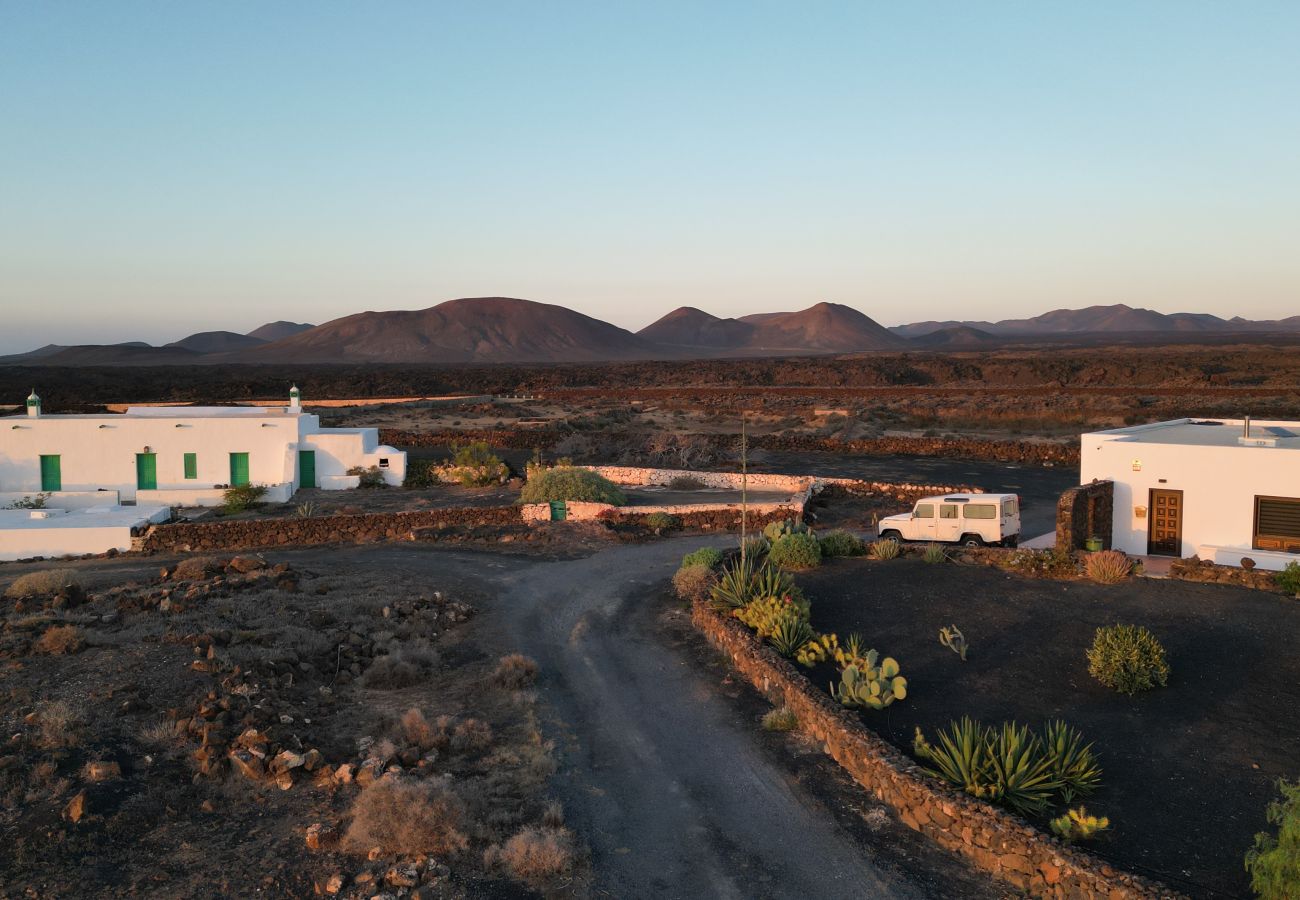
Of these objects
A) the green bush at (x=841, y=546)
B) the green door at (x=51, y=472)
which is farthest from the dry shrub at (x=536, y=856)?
the green door at (x=51, y=472)

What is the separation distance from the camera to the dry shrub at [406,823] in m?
8.29

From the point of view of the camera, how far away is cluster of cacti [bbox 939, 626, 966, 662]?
41.3 feet

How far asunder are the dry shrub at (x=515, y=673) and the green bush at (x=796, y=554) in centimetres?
625

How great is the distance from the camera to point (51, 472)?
2955 centimetres

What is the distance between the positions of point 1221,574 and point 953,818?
1011 centimetres

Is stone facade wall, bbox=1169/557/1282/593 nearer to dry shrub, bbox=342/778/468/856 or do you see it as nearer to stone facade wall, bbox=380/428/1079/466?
dry shrub, bbox=342/778/468/856

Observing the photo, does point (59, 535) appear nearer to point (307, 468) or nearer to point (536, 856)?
point (307, 468)

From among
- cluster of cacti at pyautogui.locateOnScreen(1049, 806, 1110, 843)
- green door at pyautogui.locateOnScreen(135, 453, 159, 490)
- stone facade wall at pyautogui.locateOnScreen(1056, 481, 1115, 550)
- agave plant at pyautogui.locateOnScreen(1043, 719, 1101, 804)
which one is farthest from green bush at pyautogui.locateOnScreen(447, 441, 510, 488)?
cluster of cacti at pyautogui.locateOnScreen(1049, 806, 1110, 843)

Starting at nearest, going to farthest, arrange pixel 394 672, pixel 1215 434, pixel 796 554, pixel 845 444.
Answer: pixel 394 672 → pixel 796 554 → pixel 1215 434 → pixel 845 444

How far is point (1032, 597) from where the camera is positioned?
597 inches

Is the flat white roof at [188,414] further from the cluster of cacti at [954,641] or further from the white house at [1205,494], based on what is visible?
the white house at [1205,494]

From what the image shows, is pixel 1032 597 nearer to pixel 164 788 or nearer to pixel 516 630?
pixel 516 630

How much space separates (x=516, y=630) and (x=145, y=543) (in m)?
13.3

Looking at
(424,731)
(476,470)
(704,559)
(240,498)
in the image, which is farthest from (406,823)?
(476,470)
